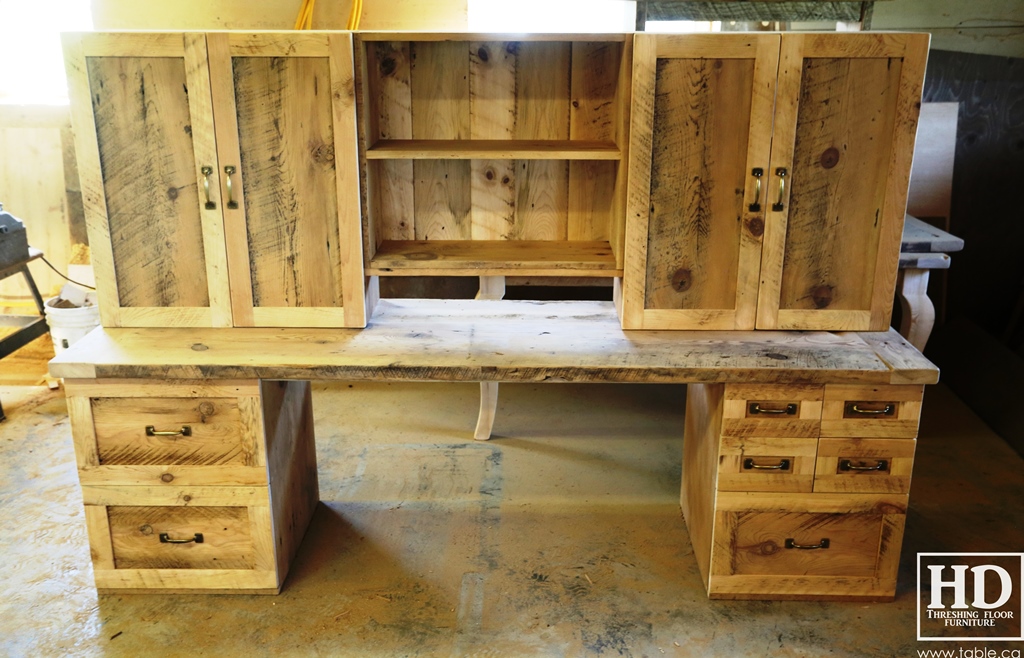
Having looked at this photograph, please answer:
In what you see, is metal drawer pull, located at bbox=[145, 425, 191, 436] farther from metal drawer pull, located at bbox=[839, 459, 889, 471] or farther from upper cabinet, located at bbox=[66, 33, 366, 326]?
metal drawer pull, located at bbox=[839, 459, 889, 471]

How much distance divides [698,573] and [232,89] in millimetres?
1917

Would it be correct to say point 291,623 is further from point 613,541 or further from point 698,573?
point 698,573

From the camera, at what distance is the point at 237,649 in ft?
7.27

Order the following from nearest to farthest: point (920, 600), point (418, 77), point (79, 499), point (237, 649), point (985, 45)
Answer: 1. point (237, 649)
2. point (920, 600)
3. point (418, 77)
4. point (79, 499)
5. point (985, 45)

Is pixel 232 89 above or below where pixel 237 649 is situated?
above

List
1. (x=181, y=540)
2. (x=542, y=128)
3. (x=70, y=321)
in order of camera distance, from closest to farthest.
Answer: (x=181, y=540) → (x=542, y=128) → (x=70, y=321)

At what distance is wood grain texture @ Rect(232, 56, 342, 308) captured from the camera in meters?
2.27

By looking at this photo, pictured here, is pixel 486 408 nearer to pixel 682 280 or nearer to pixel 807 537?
pixel 682 280

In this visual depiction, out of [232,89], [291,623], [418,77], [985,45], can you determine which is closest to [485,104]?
→ [418,77]

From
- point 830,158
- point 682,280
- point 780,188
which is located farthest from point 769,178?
point 682,280

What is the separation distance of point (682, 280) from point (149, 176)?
5.01 feet

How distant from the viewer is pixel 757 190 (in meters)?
2.34

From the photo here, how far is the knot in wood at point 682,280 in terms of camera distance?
243 cm

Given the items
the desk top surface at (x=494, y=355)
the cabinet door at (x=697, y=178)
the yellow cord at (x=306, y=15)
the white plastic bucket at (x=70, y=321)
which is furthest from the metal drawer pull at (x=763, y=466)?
the white plastic bucket at (x=70, y=321)
